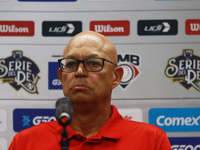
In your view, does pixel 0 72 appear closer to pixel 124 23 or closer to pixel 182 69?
pixel 124 23

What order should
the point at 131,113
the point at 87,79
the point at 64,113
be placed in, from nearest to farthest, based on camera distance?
the point at 64,113, the point at 87,79, the point at 131,113

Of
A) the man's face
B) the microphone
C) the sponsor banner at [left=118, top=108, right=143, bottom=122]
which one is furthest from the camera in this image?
the sponsor banner at [left=118, top=108, right=143, bottom=122]

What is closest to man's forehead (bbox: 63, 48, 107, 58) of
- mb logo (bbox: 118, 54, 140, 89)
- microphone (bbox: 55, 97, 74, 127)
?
microphone (bbox: 55, 97, 74, 127)

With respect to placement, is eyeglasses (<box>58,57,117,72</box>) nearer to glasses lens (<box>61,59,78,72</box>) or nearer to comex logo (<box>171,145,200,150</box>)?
glasses lens (<box>61,59,78,72</box>)

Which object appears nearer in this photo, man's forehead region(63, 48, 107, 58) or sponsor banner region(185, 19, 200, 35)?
man's forehead region(63, 48, 107, 58)

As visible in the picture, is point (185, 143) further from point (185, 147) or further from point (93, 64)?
point (93, 64)

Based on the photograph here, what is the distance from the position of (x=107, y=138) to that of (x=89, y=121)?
119mm

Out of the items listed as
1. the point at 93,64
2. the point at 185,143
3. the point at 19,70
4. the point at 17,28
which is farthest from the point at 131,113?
the point at 17,28

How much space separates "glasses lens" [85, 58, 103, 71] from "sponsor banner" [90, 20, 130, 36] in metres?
0.65

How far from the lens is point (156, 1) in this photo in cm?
164

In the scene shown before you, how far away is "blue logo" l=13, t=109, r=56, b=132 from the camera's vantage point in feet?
5.38

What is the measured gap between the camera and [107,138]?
41.5 inches

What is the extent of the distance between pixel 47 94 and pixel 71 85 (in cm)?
68

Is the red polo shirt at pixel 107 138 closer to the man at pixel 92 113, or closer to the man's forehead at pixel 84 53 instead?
the man at pixel 92 113
